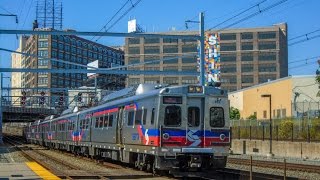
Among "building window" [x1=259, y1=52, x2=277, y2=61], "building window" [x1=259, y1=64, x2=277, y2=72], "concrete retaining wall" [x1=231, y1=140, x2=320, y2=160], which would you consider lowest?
"concrete retaining wall" [x1=231, y1=140, x2=320, y2=160]

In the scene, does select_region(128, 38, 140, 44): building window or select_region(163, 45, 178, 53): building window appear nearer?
select_region(163, 45, 178, 53): building window

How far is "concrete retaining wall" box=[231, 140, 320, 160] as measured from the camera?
1401 inches

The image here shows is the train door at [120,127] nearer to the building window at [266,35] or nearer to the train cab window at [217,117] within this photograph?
the train cab window at [217,117]

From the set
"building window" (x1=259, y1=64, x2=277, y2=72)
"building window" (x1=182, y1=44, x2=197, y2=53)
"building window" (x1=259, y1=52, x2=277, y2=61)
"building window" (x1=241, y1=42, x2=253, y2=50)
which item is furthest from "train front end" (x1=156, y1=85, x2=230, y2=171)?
"building window" (x1=259, y1=52, x2=277, y2=61)

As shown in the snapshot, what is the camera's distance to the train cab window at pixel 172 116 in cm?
1758

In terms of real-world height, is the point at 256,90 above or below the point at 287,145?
above

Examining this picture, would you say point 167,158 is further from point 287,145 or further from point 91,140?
point 287,145

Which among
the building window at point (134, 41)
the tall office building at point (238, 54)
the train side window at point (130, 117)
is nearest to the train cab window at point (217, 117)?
the train side window at point (130, 117)

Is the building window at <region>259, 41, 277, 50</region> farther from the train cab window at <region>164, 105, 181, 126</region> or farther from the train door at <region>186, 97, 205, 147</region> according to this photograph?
the train cab window at <region>164, 105, 181, 126</region>

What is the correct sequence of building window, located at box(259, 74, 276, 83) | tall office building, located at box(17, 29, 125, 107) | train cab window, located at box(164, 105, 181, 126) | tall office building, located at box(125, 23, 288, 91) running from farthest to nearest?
tall office building, located at box(125, 23, 288, 91) < building window, located at box(259, 74, 276, 83) < tall office building, located at box(17, 29, 125, 107) < train cab window, located at box(164, 105, 181, 126)

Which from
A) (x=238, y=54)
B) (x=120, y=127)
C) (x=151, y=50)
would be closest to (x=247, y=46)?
(x=238, y=54)

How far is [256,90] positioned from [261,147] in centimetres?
3716

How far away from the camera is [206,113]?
58.8 feet

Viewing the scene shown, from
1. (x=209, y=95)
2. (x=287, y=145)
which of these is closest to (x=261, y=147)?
(x=287, y=145)
